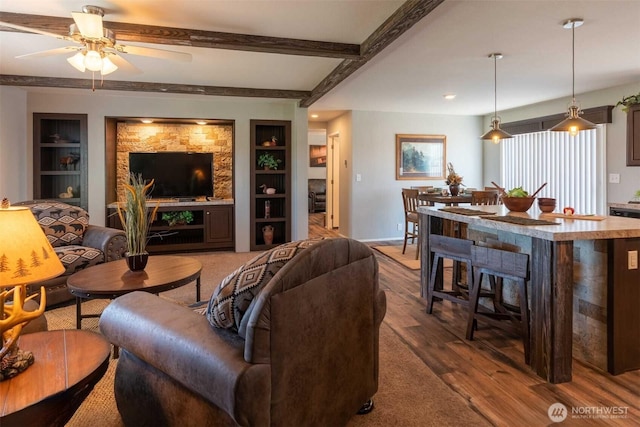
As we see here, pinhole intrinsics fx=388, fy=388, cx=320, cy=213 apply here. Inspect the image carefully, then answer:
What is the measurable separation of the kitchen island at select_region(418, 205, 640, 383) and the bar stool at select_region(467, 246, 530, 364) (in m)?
0.07

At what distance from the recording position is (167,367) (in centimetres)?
141

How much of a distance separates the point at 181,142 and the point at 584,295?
18.4 ft

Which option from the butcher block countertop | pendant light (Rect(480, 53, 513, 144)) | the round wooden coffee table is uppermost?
pendant light (Rect(480, 53, 513, 144))

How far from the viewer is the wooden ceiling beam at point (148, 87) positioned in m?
4.71

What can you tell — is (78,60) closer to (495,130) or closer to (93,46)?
(93,46)

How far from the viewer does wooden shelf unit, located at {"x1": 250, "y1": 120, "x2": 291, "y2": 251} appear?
6082 millimetres

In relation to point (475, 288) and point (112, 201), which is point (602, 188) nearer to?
point (475, 288)

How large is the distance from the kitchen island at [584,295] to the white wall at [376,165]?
440cm

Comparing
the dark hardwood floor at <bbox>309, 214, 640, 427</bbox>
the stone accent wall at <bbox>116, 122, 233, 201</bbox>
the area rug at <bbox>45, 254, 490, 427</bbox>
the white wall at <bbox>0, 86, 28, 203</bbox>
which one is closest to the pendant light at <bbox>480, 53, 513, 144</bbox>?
the dark hardwood floor at <bbox>309, 214, 640, 427</bbox>

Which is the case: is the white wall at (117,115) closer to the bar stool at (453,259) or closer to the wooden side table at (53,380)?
the bar stool at (453,259)

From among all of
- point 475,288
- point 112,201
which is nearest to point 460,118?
point 475,288

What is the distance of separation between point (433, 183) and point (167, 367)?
654 cm

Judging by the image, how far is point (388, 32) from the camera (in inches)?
117

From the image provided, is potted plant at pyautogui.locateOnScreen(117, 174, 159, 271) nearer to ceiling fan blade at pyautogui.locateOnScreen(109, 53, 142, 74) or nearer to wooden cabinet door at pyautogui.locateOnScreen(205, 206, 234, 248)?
ceiling fan blade at pyautogui.locateOnScreen(109, 53, 142, 74)
